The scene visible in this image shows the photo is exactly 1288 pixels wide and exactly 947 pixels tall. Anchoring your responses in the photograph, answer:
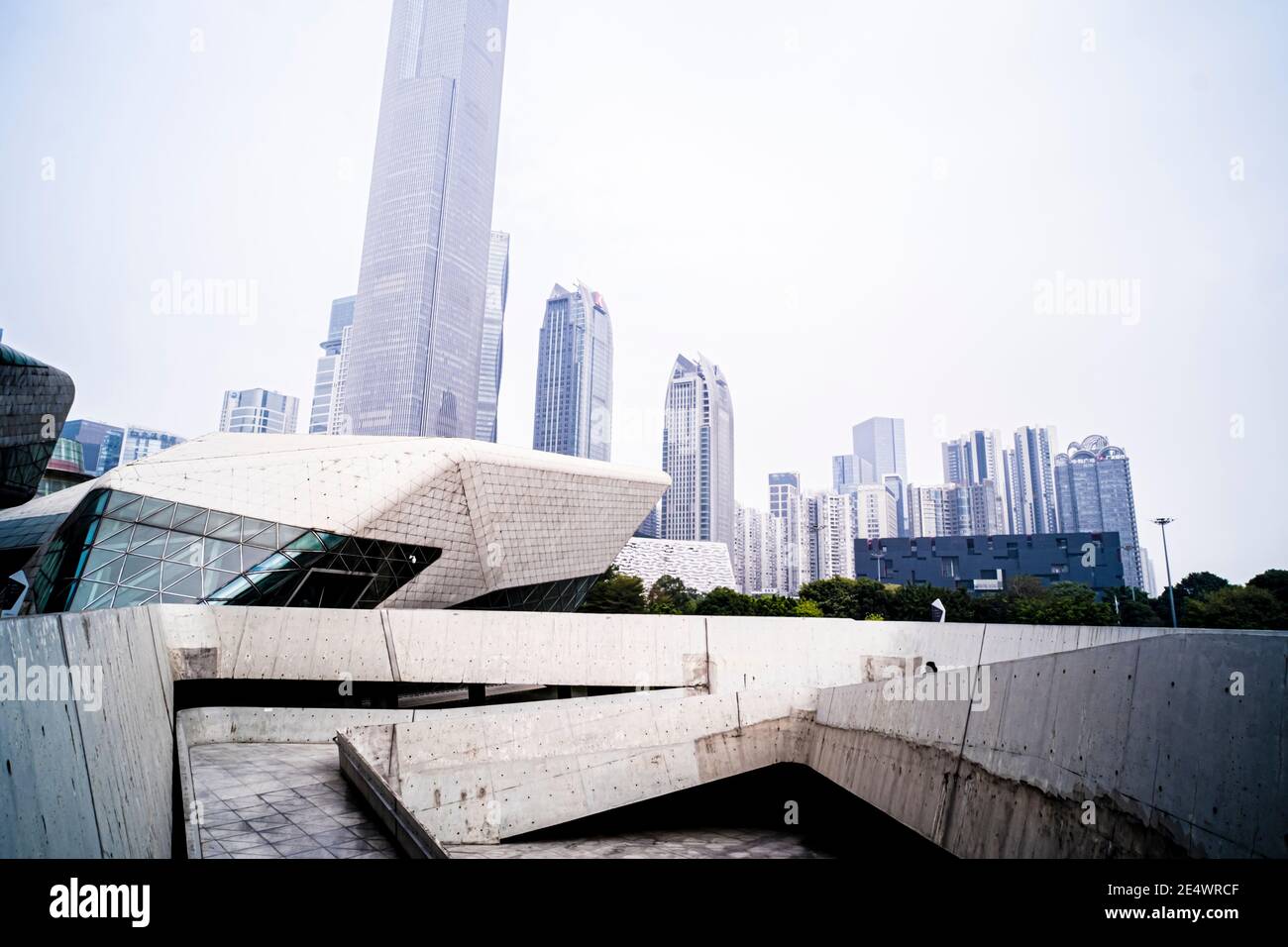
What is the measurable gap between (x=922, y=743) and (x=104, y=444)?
739ft

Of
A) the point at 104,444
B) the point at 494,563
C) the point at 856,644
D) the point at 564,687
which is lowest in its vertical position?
the point at 564,687

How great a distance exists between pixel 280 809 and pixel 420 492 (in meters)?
16.0

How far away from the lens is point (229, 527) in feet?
72.1

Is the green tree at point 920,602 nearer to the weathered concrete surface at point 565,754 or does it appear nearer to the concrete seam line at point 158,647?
the weathered concrete surface at point 565,754

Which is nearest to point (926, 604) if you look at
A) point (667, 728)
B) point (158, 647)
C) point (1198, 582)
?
point (1198, 582)

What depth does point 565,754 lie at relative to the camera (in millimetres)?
12359

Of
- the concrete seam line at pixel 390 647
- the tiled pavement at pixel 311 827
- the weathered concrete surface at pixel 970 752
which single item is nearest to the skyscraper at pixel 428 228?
the concrete seam line at pixel 390 647

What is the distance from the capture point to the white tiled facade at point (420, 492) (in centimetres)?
2308

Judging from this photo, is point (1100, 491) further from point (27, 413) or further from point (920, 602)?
point (27, 413)

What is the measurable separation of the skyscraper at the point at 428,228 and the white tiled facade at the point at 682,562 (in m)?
52.6

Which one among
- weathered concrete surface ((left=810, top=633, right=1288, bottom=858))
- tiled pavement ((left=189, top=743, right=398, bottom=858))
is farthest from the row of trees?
weathered concrete surface ((left=810, top=633, right=1288, bottom=858))

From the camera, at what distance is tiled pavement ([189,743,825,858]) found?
24.5 feet
